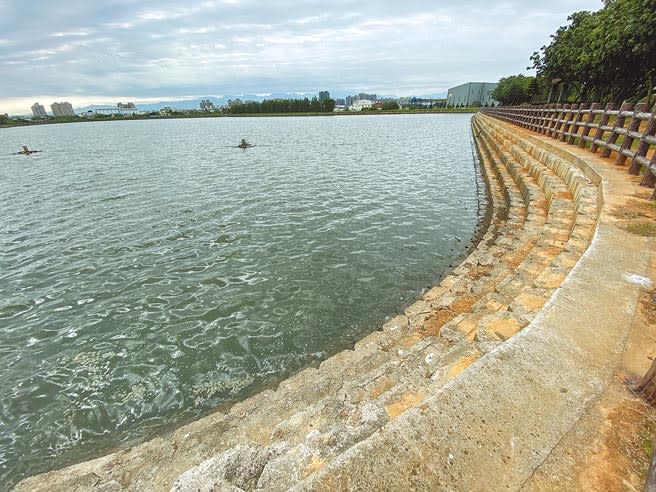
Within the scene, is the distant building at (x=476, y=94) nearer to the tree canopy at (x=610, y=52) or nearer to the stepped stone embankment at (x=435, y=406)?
the tree canopy at (x=610, y=52)

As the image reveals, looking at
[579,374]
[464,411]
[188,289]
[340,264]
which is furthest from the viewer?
[340,264]

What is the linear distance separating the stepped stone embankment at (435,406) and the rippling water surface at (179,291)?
89 centimetres

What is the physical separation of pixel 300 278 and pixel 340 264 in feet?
4.30

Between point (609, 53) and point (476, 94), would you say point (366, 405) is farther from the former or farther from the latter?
point (476, 94)

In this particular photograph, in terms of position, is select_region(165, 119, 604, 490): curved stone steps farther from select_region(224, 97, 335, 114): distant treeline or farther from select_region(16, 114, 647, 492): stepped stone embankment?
select_region(224, 97, 335, 114): distant treeline

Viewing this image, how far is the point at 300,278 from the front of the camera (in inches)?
315

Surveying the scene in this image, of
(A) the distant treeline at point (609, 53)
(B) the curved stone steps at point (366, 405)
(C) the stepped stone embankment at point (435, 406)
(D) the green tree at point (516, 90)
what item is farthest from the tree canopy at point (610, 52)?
(D) the green tree at point (516, 90)

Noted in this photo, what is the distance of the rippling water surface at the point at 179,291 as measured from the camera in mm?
4824

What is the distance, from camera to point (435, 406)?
2.35 meters

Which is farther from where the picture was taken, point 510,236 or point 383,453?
point 510,236

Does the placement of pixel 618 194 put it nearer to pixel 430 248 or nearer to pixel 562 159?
pixel 430 248

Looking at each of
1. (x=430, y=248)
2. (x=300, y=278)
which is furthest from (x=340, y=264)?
(x=430, y=248)

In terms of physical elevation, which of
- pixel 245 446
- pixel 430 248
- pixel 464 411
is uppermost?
pixel 464 411

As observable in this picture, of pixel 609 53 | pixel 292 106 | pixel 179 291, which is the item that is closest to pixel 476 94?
pixel 292 106
